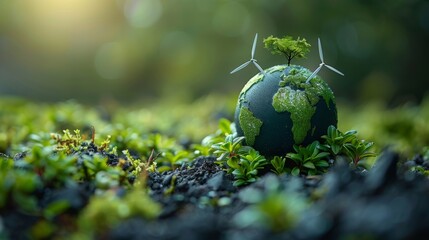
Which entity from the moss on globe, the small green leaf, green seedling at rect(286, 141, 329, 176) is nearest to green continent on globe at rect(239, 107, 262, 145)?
the moss on globe

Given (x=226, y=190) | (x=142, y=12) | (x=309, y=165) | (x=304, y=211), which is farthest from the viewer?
(x=142, y=12)

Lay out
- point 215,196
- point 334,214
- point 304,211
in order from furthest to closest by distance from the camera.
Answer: point 215,196 → point 304,211 → point 334,214

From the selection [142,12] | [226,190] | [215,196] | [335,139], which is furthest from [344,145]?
[142,12]

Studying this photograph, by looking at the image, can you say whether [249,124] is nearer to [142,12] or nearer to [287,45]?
[287,45]

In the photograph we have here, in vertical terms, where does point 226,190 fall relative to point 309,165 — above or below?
below

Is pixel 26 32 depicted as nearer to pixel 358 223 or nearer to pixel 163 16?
pixel 163 16

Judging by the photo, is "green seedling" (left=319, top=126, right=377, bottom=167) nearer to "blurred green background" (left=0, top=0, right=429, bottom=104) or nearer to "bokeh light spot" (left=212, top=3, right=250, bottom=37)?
"blurred green background" (left=0, top=0, right=429, bottom=104)

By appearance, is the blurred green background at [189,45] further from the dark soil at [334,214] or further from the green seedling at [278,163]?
the dark soil at [334,214]

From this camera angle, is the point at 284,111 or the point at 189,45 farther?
the point at 189,45
